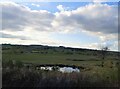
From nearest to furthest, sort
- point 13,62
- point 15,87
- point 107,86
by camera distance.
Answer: point 15,87
point 107,86
point 13,62

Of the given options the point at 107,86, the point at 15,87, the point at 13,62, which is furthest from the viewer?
the point at 13,62

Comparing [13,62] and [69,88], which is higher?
[13,62]

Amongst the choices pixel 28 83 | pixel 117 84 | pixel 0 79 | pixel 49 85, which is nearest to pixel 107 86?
pixel 117 84

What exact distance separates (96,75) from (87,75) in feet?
1.55

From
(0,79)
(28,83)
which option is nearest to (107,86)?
(28,83)

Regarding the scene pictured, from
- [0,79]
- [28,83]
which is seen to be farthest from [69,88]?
[0,79]

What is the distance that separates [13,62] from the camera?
47.2ft

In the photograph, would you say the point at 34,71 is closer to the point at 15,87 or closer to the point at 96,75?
the point at 15,87

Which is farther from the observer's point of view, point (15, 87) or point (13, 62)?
point (13, 62)

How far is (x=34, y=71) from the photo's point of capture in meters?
13.0

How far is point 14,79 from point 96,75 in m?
3.39

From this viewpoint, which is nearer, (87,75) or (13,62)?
(87,75)

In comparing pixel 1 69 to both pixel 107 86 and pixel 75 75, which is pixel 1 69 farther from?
pixel 107 86

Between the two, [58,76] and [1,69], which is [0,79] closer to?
[1,69]
